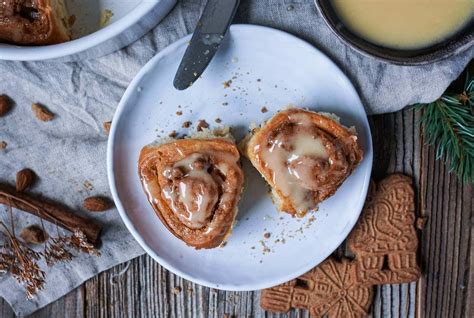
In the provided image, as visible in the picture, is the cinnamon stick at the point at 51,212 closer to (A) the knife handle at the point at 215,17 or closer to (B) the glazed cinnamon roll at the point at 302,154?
(B) the glazed cinnamon roll at the point at 302,154

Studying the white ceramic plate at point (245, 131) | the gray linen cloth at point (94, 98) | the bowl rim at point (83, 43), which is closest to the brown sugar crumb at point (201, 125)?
the white ceramic plate at point (245, 131)

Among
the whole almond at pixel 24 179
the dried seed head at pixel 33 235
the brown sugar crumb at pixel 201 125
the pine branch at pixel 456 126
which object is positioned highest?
the pine branch at pixel 456 126

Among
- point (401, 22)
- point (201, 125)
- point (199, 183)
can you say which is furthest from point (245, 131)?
point (401, 22)

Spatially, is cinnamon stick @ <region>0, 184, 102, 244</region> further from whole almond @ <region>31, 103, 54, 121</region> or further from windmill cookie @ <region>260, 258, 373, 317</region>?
windmill cookie @ <region>260, 258, 373, 317</region>

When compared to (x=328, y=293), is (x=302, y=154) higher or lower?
higher

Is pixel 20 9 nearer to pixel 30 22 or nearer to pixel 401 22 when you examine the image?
pixel 30 22

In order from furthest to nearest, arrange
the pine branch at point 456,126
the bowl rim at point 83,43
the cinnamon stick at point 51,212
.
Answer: the cinnamon stick at point 51,212 → the pine branch at point 456,126 → the bowl rim at point 83,43
